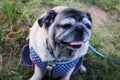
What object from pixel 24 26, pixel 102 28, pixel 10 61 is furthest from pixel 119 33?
pixel 10 61

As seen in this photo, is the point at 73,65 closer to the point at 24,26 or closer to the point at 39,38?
the point at 39,38

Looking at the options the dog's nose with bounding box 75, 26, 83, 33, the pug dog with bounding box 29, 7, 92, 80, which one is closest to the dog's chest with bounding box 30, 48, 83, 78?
the pug dog with bounding box 29, 7, 92, 80

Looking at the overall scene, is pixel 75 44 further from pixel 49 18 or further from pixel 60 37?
pixel 49 18

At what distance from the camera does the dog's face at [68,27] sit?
2098 millimetres

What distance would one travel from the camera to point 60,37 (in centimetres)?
214

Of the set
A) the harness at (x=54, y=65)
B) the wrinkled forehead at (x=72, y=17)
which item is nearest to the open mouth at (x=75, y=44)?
the wrinkled forehead at (x=72, y=17)

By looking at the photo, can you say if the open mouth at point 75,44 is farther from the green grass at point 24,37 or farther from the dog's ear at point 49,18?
the green grass at point 24,37

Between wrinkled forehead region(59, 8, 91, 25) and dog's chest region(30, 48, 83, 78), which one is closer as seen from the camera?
wrinkled forehead region(59, 8, 91, 25)

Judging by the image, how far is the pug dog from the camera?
6.91 feet

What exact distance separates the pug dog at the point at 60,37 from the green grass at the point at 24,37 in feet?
1.04

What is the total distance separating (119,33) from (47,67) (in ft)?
4.10

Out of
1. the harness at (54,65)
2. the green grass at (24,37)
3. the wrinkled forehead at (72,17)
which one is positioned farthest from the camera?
the green grass at (24,37)

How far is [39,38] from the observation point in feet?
7.64

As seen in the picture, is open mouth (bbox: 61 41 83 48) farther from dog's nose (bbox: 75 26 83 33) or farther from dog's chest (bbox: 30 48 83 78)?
dog's chest (bbox: 30 48 83 78)
